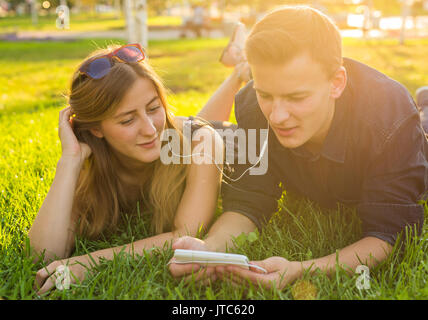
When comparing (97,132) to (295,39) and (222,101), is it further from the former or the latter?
(222,101)

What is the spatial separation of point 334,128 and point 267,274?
0.85 meters

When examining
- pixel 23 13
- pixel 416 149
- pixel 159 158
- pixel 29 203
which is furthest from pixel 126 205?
pixel 23 13

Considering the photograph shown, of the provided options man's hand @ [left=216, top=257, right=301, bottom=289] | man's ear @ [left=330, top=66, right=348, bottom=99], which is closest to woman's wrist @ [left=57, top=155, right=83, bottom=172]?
man's hand @ [left=216, top=257, right=301, bottom=289]

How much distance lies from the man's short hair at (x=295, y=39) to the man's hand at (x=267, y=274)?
0.94m

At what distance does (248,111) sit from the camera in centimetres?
284

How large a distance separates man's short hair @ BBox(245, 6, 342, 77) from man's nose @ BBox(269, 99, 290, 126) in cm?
19

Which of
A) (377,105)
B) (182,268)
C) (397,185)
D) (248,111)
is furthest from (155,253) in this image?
(377,105)

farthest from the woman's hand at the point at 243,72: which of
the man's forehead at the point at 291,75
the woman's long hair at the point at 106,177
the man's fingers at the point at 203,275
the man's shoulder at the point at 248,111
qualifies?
the man's fingers at the point at 203,275

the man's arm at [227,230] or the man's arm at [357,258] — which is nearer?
the man's arm at [357,258]

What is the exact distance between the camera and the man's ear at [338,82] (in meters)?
2.17

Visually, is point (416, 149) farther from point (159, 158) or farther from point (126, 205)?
point (126, 205)

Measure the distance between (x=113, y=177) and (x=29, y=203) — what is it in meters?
0.70

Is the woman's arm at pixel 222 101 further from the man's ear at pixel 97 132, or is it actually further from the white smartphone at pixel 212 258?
the white smartphone at pixel 212 258

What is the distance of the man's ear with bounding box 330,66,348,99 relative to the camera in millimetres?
2170
